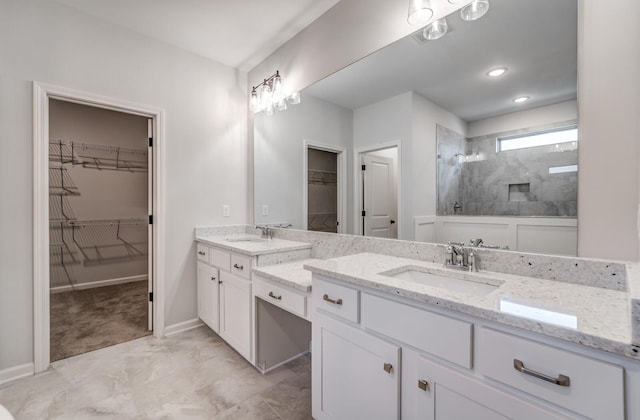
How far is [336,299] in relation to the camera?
49.8 inches

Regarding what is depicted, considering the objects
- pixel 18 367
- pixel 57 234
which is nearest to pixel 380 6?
pixel 18 367

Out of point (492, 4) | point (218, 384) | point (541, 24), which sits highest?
point (492, 4)

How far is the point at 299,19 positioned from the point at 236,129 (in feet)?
4.07

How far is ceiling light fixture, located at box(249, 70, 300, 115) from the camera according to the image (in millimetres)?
2453

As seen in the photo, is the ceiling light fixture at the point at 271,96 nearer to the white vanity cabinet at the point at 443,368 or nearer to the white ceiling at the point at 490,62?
the white ceiling at the point at 490,62

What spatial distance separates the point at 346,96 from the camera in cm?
200

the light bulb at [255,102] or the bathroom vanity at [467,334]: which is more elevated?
the light bulb at [255,102]

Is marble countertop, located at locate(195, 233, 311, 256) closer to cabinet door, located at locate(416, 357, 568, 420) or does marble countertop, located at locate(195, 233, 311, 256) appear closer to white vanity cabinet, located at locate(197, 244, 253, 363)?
white vanity cabinet, located at locate(197, 244, 253, 363)

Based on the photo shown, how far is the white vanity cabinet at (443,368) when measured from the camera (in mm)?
Answer: 668

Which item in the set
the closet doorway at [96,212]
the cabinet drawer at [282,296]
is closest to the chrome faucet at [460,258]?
the cabinet drawer at [282,296]

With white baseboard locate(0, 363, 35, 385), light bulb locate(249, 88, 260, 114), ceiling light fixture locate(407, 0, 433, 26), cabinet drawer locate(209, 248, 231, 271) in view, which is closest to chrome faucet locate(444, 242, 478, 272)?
ceiling light fixture locate(407, 0, 433, 26)

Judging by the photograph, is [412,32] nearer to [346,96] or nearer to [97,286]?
[346,96]

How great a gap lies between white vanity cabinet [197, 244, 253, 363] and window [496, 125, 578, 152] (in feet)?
5.33

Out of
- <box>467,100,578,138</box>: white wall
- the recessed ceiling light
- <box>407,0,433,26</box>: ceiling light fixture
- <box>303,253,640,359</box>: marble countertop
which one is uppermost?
<box>407,0,433,26</box>: ceiling light fixture
